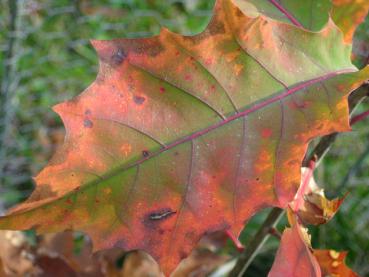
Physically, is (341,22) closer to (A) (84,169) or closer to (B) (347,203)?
(A) (84,169)

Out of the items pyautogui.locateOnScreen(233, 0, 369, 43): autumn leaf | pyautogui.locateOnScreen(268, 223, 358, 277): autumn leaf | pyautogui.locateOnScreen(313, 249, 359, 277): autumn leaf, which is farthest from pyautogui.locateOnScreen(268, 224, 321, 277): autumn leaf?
pyautogui.locateOnScreen(233, 0, 369, 43): autumn leaf

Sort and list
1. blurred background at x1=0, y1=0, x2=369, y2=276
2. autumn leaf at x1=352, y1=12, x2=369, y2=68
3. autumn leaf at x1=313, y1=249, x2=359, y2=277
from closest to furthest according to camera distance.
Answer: autumn leaf at x1=313, y1=249, x2=359, y2=277 < blurred background at x1=0, y1=0, x2=369, y2=276 < autumn leaf at x1=352, y1=12, x2=369, y2=68

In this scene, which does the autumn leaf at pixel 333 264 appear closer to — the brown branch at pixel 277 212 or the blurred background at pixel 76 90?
the brown branch at pixel 277 212

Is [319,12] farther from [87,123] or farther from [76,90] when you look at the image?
[76,90]

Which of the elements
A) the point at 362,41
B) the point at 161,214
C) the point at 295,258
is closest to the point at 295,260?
the point at 295,258

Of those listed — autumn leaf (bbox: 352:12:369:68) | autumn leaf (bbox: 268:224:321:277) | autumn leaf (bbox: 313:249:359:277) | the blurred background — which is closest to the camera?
autumn leaf (bbox: 268:224:321:277)

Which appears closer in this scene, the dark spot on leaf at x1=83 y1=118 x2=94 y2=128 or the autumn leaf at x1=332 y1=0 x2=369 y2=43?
the dark spot on leaf at x1=83 y1=118 x2=94 y2=128

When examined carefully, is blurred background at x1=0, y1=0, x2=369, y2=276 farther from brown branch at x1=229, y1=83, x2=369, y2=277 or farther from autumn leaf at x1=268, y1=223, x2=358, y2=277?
autumn leaf at x1=268, y1=223, x2=358, y2=277

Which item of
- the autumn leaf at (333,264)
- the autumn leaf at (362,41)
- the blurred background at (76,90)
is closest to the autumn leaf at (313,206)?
the autumn leaf at (333,264)
